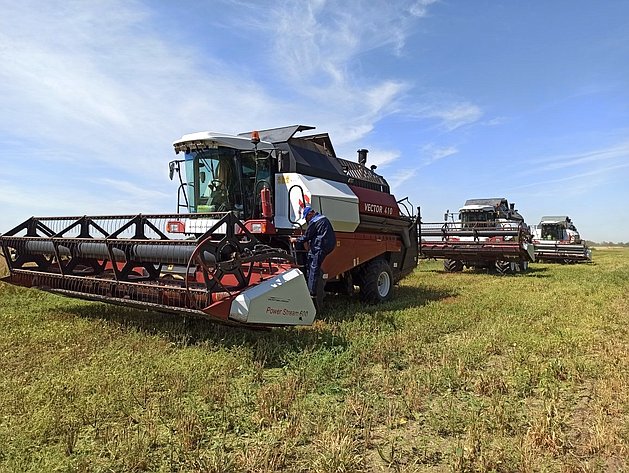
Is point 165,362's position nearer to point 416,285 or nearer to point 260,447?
point 260,447

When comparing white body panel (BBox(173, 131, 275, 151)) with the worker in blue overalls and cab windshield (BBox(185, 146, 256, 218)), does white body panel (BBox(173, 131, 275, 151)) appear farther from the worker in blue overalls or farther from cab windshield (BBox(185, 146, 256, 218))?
the worker in blue overalls

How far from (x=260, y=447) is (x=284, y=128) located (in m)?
6.29

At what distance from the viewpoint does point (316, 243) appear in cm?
664

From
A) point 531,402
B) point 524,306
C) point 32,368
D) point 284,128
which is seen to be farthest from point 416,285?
point 32,368

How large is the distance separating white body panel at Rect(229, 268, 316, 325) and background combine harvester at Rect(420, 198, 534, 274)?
994 cm

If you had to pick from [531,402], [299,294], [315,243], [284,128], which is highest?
[284,128]

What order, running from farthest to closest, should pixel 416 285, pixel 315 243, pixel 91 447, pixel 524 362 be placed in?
pixel 416 285 → pixel 315 243 → pixel 524 362 → pixel 91 447

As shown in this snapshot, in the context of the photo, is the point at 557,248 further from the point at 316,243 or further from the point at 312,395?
the point at 312,395

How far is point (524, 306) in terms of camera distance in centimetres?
820

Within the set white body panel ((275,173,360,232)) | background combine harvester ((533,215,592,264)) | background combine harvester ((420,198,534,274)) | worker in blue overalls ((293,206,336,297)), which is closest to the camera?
worker in blue overalls ((293,206,336,297))

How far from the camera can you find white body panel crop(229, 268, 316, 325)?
4.76 meters

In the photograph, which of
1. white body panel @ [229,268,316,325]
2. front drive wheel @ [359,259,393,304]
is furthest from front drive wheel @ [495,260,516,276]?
white body panel @ [229,268,316,325]

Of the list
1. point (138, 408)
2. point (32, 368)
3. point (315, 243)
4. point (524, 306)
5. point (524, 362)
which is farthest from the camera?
point (524, 306)

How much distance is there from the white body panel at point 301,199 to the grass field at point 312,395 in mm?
1770
